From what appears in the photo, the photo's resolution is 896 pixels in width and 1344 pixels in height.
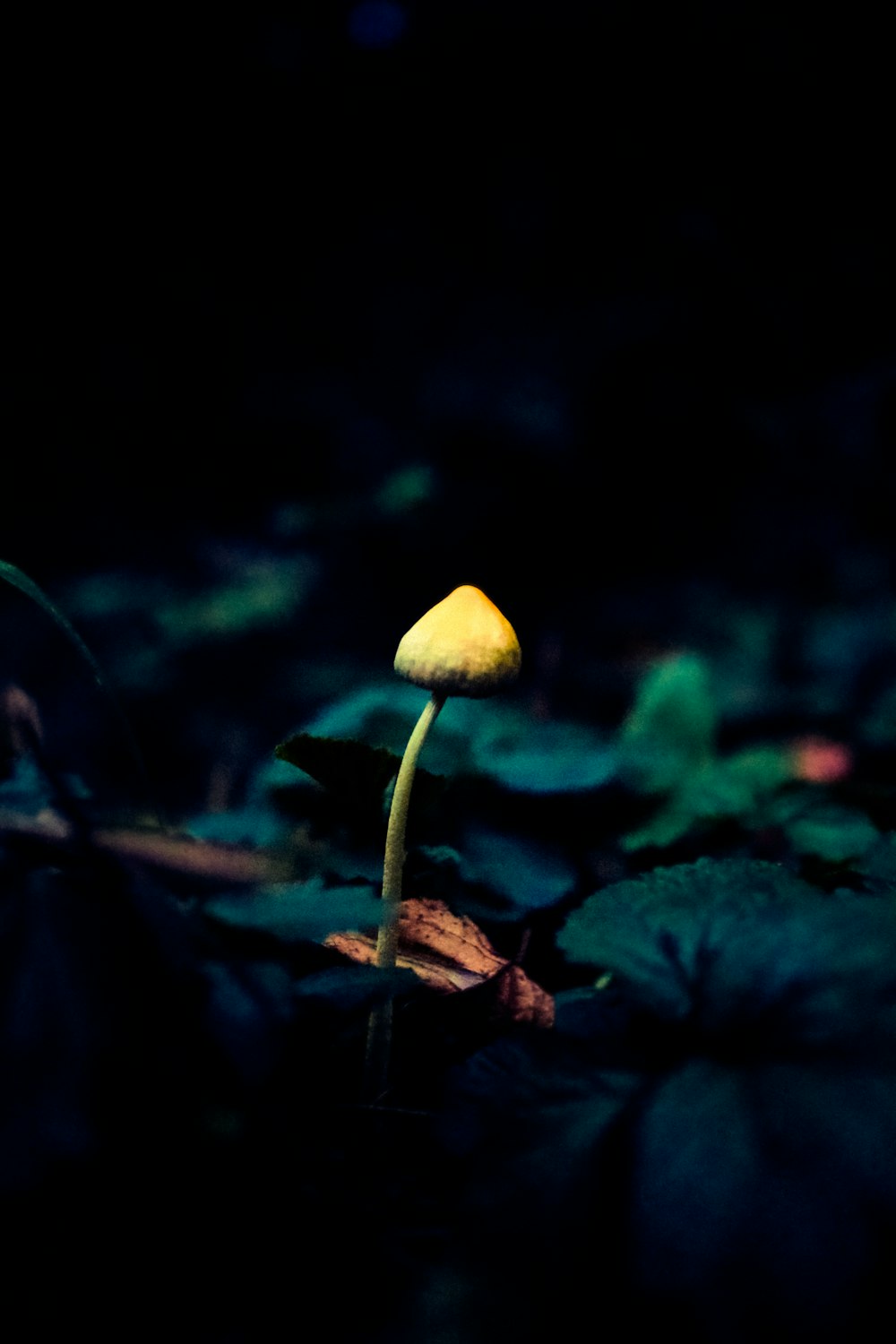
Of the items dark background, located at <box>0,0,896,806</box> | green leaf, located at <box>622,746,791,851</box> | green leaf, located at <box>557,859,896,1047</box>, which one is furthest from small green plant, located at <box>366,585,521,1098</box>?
dark background, located at <box>0,0,896,806</box>

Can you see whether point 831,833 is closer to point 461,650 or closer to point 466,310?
point 461,650

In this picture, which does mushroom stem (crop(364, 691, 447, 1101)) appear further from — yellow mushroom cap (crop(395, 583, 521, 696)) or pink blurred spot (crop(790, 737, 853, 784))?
pink blurred spot (crop(790, 737, 853, 784))

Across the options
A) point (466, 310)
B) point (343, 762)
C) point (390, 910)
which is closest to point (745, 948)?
point (390, 910)

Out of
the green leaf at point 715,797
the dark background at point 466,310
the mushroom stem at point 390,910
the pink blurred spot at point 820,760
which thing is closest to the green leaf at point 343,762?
the mushroom stem at point 390,910

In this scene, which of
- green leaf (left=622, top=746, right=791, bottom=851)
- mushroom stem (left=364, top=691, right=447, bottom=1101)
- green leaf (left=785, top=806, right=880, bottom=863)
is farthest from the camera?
green leaf (left=622, top=746, right=791, bottom=851)

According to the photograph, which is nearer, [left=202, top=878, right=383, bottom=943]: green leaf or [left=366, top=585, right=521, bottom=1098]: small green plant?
[left=202, top=878, right=383, bottom=943]: green leaf
